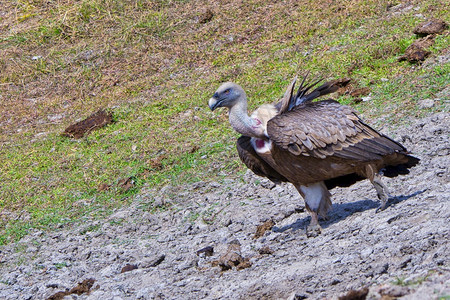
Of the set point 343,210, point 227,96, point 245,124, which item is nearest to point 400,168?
point 343,210

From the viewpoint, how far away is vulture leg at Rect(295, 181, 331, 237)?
655cm

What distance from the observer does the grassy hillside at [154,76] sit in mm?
9188

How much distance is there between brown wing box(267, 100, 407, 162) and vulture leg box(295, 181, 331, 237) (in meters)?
0.50

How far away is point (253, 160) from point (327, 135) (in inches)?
30.6

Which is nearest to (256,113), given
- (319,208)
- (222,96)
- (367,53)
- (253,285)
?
(222,96)

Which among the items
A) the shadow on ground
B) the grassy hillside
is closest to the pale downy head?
the shadow on ground

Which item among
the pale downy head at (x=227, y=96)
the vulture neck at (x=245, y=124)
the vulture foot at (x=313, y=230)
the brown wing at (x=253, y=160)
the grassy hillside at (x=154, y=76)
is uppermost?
the pale downy head at (x=227, y=96)

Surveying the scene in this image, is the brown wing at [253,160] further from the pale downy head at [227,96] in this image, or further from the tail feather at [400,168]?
the tail feather at [400,168]

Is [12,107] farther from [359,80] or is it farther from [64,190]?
[359,80]

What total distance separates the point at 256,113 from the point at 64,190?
3.92 meters

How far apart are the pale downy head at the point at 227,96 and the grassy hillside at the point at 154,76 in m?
2.35

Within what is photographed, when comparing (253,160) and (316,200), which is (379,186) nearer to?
(316,200)

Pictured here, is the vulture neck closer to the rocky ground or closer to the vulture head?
the vulture head

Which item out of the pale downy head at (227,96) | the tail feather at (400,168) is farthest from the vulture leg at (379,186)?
the pale downy head at (227,96)
